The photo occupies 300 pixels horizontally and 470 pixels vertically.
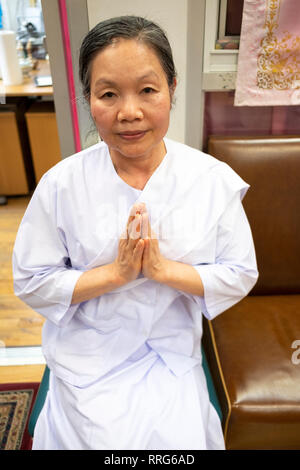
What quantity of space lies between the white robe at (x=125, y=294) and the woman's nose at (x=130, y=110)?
0.21 m

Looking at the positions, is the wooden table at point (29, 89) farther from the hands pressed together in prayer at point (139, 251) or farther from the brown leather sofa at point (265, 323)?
the hands pressed together in prayer at point (139, 251)

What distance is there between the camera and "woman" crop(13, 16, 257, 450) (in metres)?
1.01

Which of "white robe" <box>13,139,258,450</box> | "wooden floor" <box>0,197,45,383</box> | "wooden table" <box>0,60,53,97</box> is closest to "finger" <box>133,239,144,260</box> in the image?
"white robe" <box>13,139,258,450</box>

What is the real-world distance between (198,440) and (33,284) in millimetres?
603

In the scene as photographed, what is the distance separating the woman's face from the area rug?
48.9 inches

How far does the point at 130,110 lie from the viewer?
871 millimetres

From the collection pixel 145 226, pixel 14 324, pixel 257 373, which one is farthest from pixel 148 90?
pixel 14 324

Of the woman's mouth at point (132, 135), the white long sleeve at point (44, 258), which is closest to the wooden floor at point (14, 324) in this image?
the white long sleeve at point (44, 258)

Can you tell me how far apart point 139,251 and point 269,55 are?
2.97 feet

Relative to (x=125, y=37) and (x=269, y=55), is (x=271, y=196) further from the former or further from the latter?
(x=125, y=37)

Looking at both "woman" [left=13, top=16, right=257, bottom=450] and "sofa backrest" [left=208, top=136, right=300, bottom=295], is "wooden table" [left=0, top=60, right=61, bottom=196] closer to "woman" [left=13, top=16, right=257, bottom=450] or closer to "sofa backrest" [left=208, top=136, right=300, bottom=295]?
"sofa backrest" [left=208, top=136, right=300, bottom=295]

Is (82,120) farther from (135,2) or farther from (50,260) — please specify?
(50,260)

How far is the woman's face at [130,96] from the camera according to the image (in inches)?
33.5
